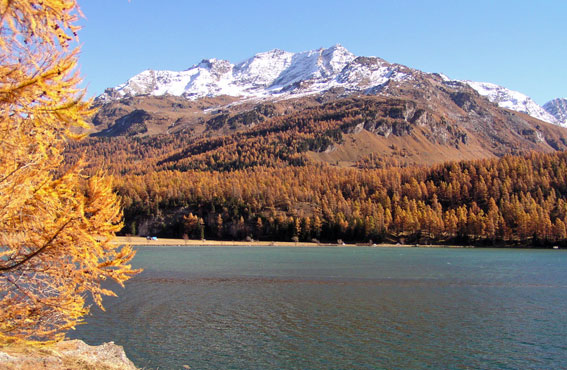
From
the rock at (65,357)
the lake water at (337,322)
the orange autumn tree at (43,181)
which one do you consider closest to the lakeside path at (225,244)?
the lake water at (337,322)

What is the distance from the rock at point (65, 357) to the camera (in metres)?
15.6

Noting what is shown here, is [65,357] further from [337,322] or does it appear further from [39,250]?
[337,322]

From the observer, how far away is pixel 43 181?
12023 mm

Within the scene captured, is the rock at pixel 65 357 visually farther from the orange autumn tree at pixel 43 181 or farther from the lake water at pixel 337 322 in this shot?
the lake water at pixel 337 322

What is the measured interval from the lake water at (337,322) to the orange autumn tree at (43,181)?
17.6 meters

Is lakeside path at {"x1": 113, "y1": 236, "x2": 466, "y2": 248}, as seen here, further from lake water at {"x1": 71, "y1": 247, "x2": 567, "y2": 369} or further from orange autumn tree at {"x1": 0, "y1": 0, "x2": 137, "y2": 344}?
orange autumn tree at {"x1": 0, "y1": 0, "x2": 137, "y2": 344}

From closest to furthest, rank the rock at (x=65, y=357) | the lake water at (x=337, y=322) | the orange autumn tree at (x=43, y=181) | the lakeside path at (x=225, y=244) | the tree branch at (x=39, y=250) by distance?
the orange autumn tree at (x=43, y=181) < the tree branch at (x=39, y=250) < the rock at (x=65, y=357) < the lake water at (x=337, y=322) < the lakeside path at (x=225, y=244)

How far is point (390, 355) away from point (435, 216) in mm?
159495

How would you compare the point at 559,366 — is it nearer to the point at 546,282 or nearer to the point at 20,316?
the point at 20,316

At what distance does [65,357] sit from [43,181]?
10.6m

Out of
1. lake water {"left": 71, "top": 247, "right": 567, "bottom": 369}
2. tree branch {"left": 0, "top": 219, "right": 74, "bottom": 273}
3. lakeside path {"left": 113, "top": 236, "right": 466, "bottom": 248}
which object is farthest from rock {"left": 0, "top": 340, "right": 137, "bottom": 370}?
lakeside path {"left": 113, "top": 236, "right": 466, "bottom": 248}

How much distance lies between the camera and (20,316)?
15.4 metres

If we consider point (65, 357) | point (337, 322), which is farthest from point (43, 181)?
point (337, 322)

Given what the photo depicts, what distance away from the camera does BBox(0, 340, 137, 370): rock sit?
51.2 feet
